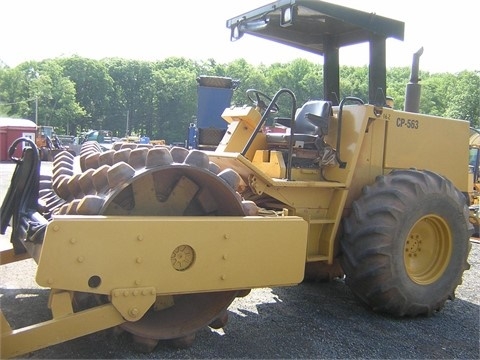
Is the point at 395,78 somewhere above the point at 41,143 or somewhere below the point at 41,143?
above

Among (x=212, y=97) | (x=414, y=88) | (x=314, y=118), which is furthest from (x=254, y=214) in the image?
(x=212, y=97)

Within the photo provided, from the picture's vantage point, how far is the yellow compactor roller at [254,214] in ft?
9.75

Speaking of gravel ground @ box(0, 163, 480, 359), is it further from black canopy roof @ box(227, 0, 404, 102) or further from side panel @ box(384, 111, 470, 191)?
black canopy roof @ box(227, 0, 404, 102)

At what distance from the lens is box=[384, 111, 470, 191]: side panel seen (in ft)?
15.9

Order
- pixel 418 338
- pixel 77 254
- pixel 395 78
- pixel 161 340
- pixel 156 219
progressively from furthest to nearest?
pixel 395 78 → pixel 418 338 → pixel 161 340 → pixel 156 219 → pixel 77 254

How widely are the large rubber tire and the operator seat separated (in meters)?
0.66

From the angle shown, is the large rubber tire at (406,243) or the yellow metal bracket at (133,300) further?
the large rubber tire at (406,243)

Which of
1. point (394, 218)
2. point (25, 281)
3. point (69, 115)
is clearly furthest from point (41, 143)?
point (69, 115)

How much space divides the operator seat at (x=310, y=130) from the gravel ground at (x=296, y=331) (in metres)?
1.42

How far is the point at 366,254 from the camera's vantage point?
13.7ft

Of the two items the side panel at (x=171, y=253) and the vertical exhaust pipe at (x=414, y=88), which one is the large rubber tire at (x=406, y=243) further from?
the vertical exhaust pipe at (x=414, y=88)

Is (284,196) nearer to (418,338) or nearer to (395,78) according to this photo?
(418,338)

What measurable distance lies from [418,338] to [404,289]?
43cm

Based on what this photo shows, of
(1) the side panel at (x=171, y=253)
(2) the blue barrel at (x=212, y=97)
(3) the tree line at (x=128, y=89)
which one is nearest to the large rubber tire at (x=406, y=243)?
(1) the side panel at (x=171, y=253)
